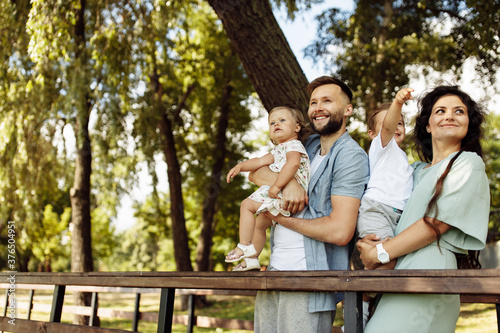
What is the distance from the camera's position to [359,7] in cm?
995

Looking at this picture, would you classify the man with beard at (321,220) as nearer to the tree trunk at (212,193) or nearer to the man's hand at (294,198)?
the man's hand at (294,198)

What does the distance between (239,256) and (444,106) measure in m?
1.26

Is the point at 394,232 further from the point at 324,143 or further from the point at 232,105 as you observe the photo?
the point at 232,105

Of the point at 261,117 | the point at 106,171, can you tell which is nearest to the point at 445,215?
the point at 106,171

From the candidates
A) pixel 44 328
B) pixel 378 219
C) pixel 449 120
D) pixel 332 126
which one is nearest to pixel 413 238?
pixel 378 219

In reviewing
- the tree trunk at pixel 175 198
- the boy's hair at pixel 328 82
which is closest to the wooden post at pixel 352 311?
the boy's hair at pixel 328 82

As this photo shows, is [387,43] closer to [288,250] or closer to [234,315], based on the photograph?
[234,315]

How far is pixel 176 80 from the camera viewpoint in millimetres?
12086

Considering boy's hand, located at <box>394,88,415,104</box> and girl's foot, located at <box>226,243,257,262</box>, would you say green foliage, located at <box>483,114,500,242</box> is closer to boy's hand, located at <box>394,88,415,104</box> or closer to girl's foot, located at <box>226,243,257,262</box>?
boy's hand, located at <box>394,88,415,104</box>

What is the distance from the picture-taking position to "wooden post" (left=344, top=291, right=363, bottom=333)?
1.86m

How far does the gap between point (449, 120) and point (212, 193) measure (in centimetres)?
1075

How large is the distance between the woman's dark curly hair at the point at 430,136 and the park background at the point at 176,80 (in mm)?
1820

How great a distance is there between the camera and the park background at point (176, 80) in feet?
18.1

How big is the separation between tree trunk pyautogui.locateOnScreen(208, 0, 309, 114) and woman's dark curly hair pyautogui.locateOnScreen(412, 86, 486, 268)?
1782 millimetres
